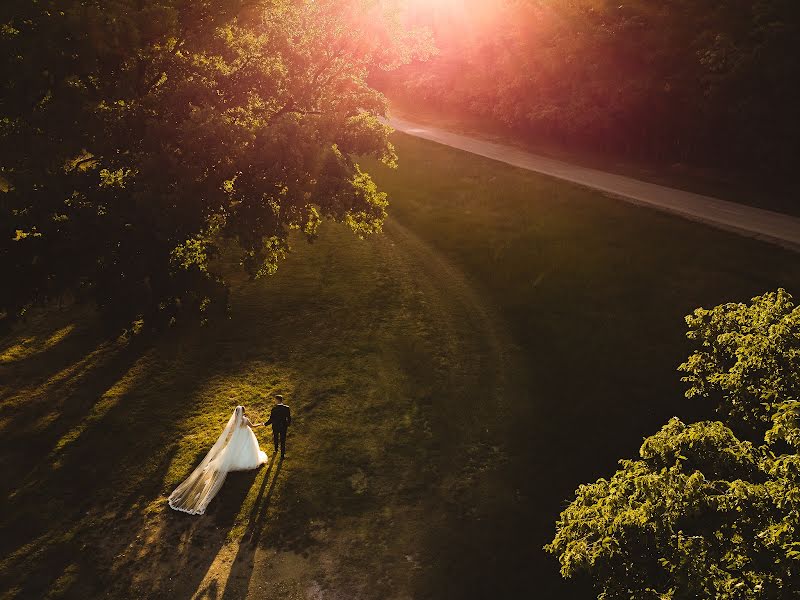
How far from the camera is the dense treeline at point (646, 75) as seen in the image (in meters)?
29.4

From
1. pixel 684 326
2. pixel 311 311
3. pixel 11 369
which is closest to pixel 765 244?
pixel 684 326

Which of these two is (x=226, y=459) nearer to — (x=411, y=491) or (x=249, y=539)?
(x=249, y=539)

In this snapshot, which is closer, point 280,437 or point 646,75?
point 280,437

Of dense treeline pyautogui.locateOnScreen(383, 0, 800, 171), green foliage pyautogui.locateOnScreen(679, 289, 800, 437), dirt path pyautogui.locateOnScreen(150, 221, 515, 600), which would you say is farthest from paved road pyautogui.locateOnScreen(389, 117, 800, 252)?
green foliage pyautogui.locateOnScreen(679, 289, 800, 437)

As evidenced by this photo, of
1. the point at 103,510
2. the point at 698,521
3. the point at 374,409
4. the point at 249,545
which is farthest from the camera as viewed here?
the point at 374,409

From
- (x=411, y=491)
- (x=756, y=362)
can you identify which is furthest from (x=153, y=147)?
(x=756, y=362)

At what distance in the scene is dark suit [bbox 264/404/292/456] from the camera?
46.9 feet

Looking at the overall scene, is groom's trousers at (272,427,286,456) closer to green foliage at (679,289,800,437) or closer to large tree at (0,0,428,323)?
large tree at (0,0,428,323)

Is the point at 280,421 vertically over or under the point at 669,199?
under

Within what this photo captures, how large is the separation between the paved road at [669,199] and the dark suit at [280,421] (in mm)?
21026

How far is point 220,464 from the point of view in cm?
1377

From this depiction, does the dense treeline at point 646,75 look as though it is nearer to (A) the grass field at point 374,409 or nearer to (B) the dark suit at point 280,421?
(A) the grass field at point 374,409

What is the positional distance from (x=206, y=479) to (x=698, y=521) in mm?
10408

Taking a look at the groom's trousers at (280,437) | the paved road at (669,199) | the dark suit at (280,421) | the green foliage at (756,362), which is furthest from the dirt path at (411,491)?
the paved road at (669,199)
